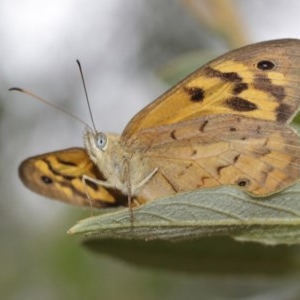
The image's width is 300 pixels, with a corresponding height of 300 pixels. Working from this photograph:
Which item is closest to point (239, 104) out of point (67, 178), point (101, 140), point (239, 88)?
point (239, 88)

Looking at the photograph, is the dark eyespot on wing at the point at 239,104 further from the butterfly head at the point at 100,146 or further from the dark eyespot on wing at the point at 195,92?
the butterfly head at the point at 100,146

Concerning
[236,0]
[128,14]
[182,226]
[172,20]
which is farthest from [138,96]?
[182,226]

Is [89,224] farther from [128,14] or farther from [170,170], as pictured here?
[128,14]

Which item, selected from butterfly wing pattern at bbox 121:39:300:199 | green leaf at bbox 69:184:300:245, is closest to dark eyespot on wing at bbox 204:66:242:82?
butterfly wing pattern at bbox 121:39:300:199

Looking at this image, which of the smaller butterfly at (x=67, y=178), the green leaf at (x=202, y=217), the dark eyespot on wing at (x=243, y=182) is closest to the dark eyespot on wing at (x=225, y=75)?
the dark eyespot on wing at (x=243, y=182)

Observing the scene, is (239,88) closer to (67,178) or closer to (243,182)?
Result: (243,182)

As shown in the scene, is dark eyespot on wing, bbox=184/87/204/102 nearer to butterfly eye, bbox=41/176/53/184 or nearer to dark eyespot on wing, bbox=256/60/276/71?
dark eyespot on wing, bbox=256/60/276/71
